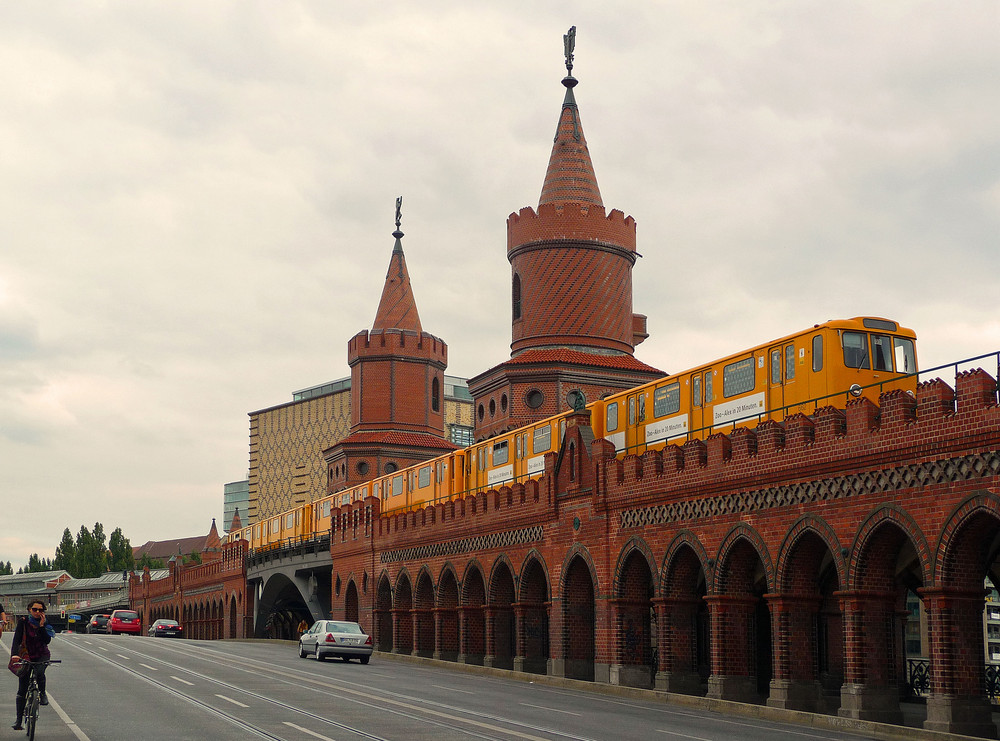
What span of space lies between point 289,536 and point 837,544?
4980cm

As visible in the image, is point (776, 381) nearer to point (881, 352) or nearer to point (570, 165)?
point (881, 352)

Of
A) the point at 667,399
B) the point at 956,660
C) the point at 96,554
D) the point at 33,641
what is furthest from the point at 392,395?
the point at 96,554

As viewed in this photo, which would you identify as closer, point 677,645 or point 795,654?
point 795,654

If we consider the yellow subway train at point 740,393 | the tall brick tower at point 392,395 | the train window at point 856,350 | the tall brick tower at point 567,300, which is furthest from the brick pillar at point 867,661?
the tall brick tower at point 392,395

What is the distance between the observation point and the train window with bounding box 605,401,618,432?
3606 cm

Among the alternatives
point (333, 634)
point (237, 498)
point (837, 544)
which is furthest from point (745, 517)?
point (237, 498)

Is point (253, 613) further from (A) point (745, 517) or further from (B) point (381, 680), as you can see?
(A) point (745, 517)

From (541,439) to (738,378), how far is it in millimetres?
10407

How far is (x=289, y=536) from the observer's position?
228ft

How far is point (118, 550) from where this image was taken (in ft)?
516

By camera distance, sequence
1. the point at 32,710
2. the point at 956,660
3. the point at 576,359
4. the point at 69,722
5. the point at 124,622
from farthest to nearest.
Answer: the point at 124,622 < the point at 576,359 < the point at 956,660 < the point at 69,722 < the point at 32,710

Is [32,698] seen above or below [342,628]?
below

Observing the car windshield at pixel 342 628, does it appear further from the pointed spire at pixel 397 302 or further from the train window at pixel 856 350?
the pointed spire at pixel 397 302

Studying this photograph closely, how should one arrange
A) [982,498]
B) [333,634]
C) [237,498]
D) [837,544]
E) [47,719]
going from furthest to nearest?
[237,498]
[333,634]
[837,544]
[982,498]
[47,719]
